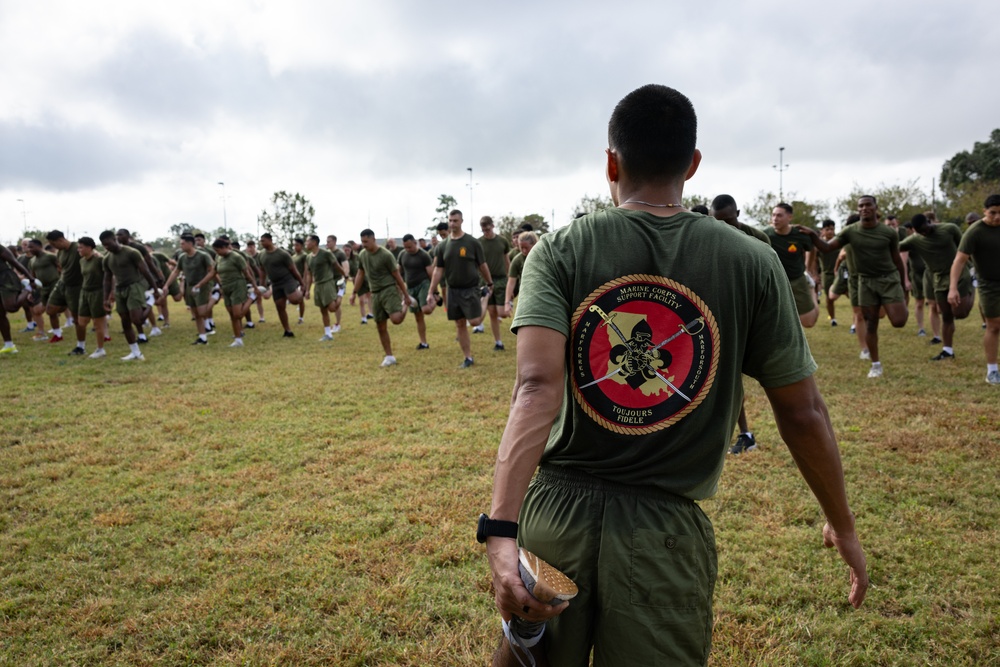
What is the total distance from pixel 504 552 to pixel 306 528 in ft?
11.0

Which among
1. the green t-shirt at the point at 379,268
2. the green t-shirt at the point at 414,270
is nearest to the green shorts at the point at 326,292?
the green t-shirt at the point at 414,270

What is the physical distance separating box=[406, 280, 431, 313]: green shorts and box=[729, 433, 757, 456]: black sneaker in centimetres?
715

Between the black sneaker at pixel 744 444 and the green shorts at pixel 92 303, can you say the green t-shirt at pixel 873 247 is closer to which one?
the black sneaker at pixel 744 444

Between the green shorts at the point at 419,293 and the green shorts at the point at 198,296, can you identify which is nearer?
the green shorts at the point at 419,293

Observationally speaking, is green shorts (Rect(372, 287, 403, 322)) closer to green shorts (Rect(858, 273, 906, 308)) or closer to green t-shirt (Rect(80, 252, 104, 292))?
green t-shirt (Rect(80, 252, 104, 292))

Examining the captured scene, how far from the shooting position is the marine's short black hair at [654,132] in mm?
1520

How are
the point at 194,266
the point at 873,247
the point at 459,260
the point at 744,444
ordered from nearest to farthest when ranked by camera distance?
the point at 744,444 < the point at 873,247 < the point at 459,260 < the point at 194,266

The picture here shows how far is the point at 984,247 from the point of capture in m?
7.53

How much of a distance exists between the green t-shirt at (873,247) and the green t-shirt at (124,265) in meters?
11.4

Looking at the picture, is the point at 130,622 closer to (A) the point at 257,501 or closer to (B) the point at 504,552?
(A) the point at 257,501

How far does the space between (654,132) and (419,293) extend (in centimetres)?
1075

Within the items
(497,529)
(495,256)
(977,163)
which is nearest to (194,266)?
(495,256)

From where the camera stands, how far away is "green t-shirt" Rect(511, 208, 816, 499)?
4.80 feet

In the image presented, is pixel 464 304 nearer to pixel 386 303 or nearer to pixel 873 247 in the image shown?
pixel 386 303
